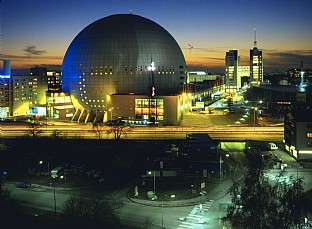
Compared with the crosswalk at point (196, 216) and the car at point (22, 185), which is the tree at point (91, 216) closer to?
the crosswalk at point (196, 216)

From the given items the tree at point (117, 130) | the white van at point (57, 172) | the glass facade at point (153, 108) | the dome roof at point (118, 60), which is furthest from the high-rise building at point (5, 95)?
the white van at point (57, 172)

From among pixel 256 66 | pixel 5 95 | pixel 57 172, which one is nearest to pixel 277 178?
pixel 57 172

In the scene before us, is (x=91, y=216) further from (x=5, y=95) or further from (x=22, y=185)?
(x=5, y=95)

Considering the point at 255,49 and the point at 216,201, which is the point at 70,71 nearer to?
the point at 216,201

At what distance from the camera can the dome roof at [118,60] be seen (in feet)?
170

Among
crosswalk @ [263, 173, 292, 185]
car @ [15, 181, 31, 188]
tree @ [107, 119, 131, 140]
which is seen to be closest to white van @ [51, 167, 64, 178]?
car @ [15, 181, 31, 188]

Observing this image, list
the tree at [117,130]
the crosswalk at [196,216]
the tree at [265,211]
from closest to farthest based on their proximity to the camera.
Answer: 1. the tree at [265,211]
2. the crosswalk at [196,216]
3. the tree at [117,130]

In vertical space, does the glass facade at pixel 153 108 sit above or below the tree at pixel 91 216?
above

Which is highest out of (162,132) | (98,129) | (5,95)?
(5,95)

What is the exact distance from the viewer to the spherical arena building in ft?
170

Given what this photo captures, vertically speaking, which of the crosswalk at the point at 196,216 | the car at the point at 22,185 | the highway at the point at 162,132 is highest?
the highway at the point at 162,132

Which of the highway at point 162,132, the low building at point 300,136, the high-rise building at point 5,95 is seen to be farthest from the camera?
the high-rise building at point 5,95

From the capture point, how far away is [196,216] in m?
18.8

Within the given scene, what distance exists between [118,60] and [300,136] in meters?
28.7
